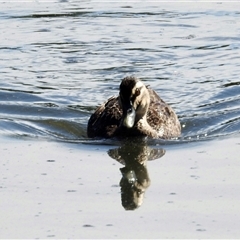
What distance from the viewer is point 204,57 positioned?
16703mm

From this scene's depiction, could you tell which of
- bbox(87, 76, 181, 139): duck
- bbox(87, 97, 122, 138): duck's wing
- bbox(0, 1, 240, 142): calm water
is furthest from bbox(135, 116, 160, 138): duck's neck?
bbox(0, 1, 240, 142): calm water

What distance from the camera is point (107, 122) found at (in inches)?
464

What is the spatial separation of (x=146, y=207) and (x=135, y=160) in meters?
2.34

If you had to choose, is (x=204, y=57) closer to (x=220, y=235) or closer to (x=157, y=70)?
(x=157, y=70)

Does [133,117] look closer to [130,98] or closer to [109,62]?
[130,98]

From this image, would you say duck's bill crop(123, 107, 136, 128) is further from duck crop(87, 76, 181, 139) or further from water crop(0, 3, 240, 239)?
water crop(0, 3, 240, 239)

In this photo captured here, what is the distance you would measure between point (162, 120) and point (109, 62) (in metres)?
4.61

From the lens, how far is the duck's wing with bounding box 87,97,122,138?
1163 centimetres

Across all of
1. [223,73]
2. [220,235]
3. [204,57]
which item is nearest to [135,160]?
[220,235]

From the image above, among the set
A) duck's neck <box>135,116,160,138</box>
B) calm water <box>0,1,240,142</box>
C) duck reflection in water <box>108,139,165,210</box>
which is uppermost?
calm water <box>0,1,240,142</box>

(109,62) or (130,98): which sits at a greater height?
(109,62)

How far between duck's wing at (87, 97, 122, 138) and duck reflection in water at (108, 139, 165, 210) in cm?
37

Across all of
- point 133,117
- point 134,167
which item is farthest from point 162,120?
point 134,167

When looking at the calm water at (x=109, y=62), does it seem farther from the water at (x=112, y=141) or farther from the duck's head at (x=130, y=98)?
the duck's head at (x=130, y=98)
